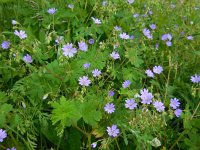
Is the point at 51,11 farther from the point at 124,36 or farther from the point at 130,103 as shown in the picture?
the point at 130,103

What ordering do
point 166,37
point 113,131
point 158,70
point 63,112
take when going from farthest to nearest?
1. point 166,37
2. point 158,70
3. point 113,131
4. point 63,112

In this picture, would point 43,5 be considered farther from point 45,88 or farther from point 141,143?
point 141,143

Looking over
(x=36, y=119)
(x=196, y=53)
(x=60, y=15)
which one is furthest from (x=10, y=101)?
(x=196, y=53)

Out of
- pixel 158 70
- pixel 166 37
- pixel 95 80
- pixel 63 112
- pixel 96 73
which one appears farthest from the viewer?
pixel 166 37

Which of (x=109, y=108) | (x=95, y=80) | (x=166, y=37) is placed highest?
(x=166, y=37)

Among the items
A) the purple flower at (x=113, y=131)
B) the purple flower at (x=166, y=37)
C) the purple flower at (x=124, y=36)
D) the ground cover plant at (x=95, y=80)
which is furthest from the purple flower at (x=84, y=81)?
the purple flower at (x=166, y=37)

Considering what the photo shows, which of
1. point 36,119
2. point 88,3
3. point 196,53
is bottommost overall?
point 36,119

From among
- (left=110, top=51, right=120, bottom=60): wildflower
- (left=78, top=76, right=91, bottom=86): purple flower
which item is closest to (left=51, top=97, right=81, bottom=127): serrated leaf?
(left=78, top=76, right=91, bottom=86): purple flower

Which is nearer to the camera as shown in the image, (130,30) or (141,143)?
(141,143)

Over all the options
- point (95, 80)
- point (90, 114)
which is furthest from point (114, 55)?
point (90, 114)
